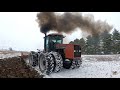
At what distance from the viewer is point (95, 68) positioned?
973 centimetres

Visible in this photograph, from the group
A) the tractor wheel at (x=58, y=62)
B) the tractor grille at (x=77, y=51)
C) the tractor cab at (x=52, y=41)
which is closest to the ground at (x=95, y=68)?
the tractor wheel at (x=58, y=62)

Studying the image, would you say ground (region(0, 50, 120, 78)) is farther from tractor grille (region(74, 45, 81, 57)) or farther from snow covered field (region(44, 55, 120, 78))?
tractor grille (region(74, 45, 81, 57))

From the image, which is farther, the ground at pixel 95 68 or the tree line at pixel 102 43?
the tree line at pixel 102 43

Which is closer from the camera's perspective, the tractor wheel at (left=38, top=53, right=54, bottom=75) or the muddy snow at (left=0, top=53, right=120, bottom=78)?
the muddy snow at (left=0, top=53, right=120, bottom=78)

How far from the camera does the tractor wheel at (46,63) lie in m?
9.52

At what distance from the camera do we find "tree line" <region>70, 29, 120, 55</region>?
917 centimetres

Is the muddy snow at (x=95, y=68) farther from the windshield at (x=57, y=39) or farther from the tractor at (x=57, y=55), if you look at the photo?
the windshield at (x=57, y=39)

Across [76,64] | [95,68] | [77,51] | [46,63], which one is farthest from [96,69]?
[46,63]

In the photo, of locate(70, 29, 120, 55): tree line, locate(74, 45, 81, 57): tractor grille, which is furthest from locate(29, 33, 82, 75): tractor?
locate(70, 29, 120, 55): tree line

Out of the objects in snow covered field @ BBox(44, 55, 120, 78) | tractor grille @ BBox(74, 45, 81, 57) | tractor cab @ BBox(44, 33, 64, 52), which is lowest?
snow covered field @ BBox(44, 55, 120, 78)

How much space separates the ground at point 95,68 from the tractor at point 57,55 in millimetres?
215
